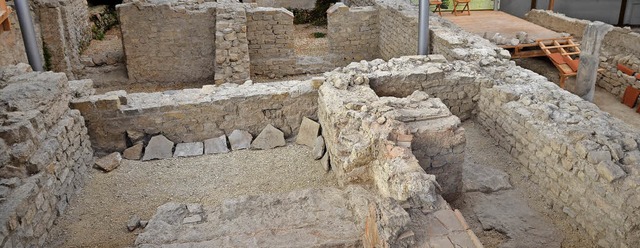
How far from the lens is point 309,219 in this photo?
4.39 m

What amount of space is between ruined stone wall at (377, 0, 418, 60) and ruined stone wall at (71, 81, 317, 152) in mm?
3163

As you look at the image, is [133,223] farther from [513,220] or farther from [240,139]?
[513,220]

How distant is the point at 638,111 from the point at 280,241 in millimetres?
8560

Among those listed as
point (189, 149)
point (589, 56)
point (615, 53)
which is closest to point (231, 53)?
point (189, 149)

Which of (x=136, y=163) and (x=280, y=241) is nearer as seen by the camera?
(x=280, y=241)

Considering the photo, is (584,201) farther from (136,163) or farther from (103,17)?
(103,17)

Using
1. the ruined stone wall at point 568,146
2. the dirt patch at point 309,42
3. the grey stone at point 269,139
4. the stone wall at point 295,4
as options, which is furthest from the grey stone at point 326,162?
the stone wall at point 295,4

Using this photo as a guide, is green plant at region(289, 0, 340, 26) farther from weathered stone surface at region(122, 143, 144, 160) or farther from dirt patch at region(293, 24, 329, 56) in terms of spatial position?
weathered stone surface at region(122, 143, 144, 160)

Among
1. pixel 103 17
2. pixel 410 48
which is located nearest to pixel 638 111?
Answer: pixel 410 48

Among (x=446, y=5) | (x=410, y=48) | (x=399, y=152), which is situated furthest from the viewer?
(x=446, y=5)

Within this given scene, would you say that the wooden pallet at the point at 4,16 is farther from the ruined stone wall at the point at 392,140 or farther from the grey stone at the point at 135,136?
the ruined stone wall at the point at 392,140

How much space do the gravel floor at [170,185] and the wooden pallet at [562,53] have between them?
18.1 ft

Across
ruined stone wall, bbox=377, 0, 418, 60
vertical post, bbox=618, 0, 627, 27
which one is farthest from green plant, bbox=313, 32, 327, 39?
vertical post, bbox=618, 0, 627, 27

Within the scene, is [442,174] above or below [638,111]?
above
